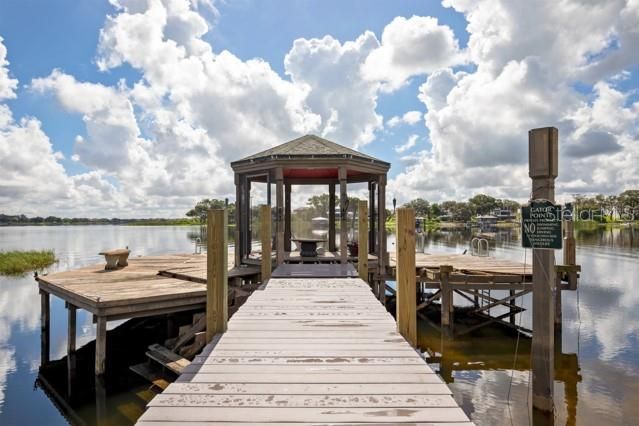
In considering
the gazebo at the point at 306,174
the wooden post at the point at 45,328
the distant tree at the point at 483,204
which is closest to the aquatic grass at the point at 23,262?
the wooden post at the point at 45,328

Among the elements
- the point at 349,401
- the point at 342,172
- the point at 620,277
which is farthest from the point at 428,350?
the point at 620,277

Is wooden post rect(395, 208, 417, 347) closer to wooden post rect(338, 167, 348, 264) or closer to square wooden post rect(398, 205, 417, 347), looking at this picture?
square wooden post rect(398, 205, 417, 347)

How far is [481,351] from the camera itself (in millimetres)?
9797

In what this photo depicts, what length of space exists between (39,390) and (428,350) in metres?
9.25

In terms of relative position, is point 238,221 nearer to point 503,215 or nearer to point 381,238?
point 381,238

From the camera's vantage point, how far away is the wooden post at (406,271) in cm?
400

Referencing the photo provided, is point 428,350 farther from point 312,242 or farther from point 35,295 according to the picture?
point 35,295

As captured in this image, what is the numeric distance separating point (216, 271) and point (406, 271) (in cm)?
215

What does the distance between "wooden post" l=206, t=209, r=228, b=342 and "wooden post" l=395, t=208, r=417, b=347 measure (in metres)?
1.96

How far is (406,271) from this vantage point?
4.06 meters

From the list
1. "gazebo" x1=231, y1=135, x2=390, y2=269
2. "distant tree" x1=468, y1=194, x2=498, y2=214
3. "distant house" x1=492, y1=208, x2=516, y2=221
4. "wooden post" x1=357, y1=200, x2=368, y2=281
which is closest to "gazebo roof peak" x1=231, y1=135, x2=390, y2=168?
"gazebo" x1=231, y1=135, x2=390, y2=269

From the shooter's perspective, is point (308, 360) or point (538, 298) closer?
point (308, 360)

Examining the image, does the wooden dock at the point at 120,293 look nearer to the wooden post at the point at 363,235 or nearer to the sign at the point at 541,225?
the wooden post at the point at 363,235

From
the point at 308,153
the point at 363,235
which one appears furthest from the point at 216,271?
the point at 308,153
